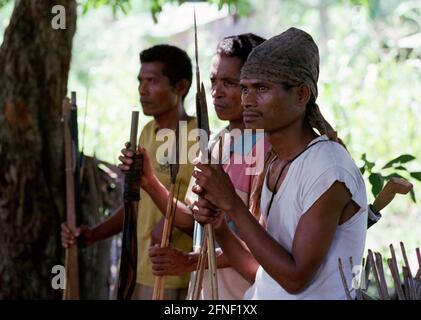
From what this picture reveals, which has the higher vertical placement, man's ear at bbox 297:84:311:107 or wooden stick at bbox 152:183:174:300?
man's ear at bbox 297:84:311:107

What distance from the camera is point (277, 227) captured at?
2.87 metres

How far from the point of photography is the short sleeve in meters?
2.69

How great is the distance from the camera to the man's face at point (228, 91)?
3619 millimetres

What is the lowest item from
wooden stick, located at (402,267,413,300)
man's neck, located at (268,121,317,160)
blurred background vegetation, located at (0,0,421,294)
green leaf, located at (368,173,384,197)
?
wooden stick, located at (402,267,413,300)

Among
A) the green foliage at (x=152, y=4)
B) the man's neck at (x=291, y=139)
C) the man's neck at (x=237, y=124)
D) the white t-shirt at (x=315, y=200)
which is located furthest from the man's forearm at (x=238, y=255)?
the green foliage at (x=152, y=4)

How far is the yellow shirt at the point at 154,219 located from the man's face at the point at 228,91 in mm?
510

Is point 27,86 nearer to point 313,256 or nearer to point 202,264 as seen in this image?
point 202,264

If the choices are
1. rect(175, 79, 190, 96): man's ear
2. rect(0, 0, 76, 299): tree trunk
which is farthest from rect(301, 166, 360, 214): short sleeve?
rect(0, 0, 76, 299): tree trunk

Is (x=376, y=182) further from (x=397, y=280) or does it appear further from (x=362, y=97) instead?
(x=362, y=97)

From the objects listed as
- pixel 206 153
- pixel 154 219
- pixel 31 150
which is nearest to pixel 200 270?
pixel 206 153

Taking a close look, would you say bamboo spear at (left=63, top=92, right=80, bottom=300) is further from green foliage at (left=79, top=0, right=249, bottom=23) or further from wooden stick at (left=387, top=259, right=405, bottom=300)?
wooden stick at (left=387, top=259, right=405, bottom=300)

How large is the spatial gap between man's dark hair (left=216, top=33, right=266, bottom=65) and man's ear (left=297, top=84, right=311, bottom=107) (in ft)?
2.62

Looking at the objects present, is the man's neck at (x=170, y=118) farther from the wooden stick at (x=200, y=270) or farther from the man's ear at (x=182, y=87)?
the wooden stick at (x=200, y=270)

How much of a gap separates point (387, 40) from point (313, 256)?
8.14 m
